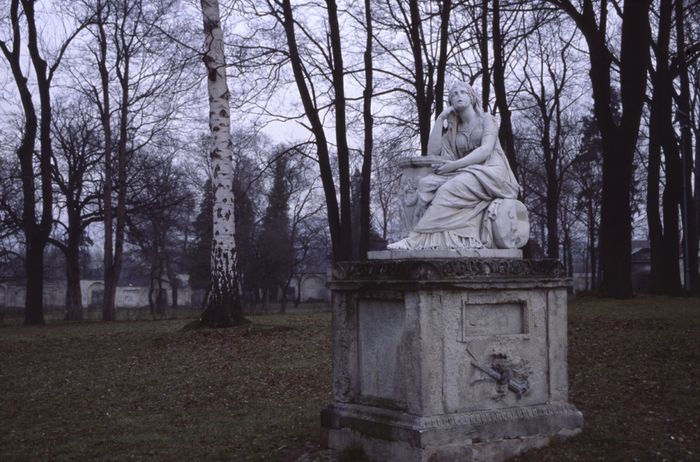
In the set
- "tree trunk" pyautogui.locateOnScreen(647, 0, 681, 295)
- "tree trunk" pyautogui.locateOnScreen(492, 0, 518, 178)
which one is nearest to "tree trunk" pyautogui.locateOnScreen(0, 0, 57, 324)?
"tree trunk" pyautogui.locateOnScreen(492, 0, 518, 178)

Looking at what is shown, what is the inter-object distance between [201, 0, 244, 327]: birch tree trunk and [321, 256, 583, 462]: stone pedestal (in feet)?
26.3

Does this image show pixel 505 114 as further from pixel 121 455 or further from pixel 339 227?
pixel 121 455

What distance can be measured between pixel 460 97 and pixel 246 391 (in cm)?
510

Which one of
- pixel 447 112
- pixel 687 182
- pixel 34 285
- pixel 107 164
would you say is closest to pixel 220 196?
pixel 447 112

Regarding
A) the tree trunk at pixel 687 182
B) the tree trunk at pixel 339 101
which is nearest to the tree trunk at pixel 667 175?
the tree trunk at pixel 687 182

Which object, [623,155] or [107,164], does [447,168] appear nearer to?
[623,155]

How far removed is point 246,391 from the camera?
10.2 metres

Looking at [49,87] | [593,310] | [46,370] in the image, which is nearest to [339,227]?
[593,310]

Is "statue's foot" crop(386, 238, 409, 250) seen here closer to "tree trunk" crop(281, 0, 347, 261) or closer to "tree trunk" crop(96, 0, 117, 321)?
"tree trunk" crop(281, 0, 347, 261)

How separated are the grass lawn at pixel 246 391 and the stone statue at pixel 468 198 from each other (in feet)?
6.24

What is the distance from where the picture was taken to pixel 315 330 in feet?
49.6

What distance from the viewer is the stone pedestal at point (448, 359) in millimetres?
6016

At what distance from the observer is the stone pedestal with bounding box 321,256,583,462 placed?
19.7ft

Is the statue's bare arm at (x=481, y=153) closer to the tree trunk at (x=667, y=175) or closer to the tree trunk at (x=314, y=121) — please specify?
the tree trunk at (x=314, y=121)
